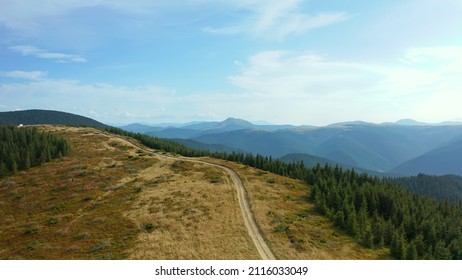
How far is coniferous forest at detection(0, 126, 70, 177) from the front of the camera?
11169cm

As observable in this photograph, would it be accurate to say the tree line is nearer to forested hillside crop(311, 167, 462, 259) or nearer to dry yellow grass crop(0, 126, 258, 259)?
forested hillside crop(311, 167, 462, 259)

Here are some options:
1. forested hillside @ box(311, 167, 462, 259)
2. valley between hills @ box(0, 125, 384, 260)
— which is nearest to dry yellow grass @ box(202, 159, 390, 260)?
valley between hills @ box(0, 125, 384, 260)

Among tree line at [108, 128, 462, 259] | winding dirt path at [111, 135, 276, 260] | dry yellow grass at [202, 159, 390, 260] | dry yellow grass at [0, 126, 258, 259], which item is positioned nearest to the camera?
winding dirt path at [111, 135, 276, 260]

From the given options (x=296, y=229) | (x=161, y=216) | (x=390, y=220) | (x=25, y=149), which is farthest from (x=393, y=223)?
(x=25, y=149)

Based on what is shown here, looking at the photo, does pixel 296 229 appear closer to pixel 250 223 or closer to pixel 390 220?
pixel 250 223

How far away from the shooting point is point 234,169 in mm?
106312

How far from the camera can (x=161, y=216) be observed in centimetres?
6419

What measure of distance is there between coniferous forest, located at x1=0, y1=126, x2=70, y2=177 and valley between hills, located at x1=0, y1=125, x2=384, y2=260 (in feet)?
17.4

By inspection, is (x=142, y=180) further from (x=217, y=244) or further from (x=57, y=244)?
(x=217, y=244)

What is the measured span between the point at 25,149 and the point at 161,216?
302 ft

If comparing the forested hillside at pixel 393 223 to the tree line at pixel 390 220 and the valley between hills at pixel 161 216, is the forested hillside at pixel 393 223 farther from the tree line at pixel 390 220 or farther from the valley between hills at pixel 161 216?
the valley between hills at pixel 161 216

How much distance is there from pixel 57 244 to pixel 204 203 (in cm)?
3106

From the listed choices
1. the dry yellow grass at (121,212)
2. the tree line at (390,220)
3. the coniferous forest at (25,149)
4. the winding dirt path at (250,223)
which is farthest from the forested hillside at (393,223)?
the coniferous forest at (25,149)
